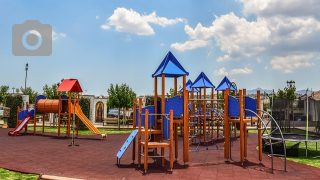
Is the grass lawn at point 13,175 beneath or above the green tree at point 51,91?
beneath

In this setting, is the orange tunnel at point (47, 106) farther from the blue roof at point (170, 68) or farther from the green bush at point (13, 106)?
the blue roof at point (170, 68)

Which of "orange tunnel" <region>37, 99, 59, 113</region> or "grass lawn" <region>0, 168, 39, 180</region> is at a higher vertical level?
"orange tunnel" <region>37, 99, 59, 113</region>

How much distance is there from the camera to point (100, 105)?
36844 mm

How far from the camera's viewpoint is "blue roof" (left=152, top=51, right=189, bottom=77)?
9.41m

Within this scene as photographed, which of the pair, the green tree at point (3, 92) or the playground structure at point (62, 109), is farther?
the green tree at point (3, 92)

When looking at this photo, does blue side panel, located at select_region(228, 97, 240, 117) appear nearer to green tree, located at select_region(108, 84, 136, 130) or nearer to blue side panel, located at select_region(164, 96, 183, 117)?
blue side panel, located at select_region(164, 96, 183, 117)

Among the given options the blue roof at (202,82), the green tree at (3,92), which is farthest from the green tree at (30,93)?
the blue roof at (202,82)

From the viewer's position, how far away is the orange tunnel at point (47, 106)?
19.6 meters

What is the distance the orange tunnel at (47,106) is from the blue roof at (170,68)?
12.0 meters

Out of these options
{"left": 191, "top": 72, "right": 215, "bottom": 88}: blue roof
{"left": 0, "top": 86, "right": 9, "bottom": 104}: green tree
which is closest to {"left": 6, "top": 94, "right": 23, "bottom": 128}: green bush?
{"left": 191, "top": 72, "right": 215, "bottom": 88}: blue roof

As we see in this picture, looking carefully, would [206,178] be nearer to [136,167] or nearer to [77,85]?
[136,167]

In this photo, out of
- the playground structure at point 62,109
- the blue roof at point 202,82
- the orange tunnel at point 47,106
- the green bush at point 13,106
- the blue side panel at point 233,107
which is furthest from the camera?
the green bush at point 13,106

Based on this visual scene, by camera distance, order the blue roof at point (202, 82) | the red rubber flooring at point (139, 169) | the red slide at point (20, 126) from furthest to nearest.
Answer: the red slide at point (20, 126), the blue roof at point (202, 82), the red rubber flooring at point (139, 169)

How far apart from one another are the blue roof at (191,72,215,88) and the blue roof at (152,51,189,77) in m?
7.90
